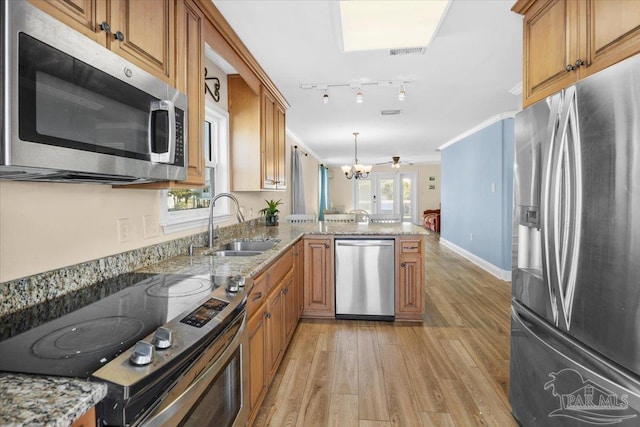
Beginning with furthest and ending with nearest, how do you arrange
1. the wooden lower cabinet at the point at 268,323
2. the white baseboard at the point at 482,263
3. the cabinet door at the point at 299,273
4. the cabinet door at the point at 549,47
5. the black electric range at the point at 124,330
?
the white baseboard at the point at 482,263
the cabinet door at the point at 299,273
the wooden lower cabinet at the point at 268,323
the cabinet door at the point at 549,47
the black electric range at the point at 124,330

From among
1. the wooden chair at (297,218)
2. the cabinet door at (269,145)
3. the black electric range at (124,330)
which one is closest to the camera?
the black electric range at (124,330)

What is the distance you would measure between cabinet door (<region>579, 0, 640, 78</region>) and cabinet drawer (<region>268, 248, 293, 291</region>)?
6.12 ft

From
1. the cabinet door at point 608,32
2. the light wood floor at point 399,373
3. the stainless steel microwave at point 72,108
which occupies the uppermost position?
the cabinet door at point 608,32

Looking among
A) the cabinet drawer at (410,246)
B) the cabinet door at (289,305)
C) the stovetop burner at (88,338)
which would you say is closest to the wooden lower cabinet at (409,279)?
the cabinet drawer at (410,246)

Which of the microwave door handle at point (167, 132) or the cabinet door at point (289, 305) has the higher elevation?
the microwave door handle at point (167, 132)

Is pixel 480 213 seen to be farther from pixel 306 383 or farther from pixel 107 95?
pixel 107 95

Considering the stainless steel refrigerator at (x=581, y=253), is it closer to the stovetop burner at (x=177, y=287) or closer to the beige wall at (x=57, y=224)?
the stovetop burner at (x=177, y=287)

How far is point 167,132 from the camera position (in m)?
1.27

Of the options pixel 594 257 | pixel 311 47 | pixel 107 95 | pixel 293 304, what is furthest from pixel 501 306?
pixel 107 95

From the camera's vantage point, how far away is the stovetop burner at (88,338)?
793mm

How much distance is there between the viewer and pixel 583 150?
123cm

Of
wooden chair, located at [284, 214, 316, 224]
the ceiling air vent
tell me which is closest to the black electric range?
the ceiling air vent

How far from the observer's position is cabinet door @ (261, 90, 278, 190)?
315cm

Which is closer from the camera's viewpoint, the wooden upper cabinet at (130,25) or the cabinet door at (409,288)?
the wooden upper cabinet at (130,25)
